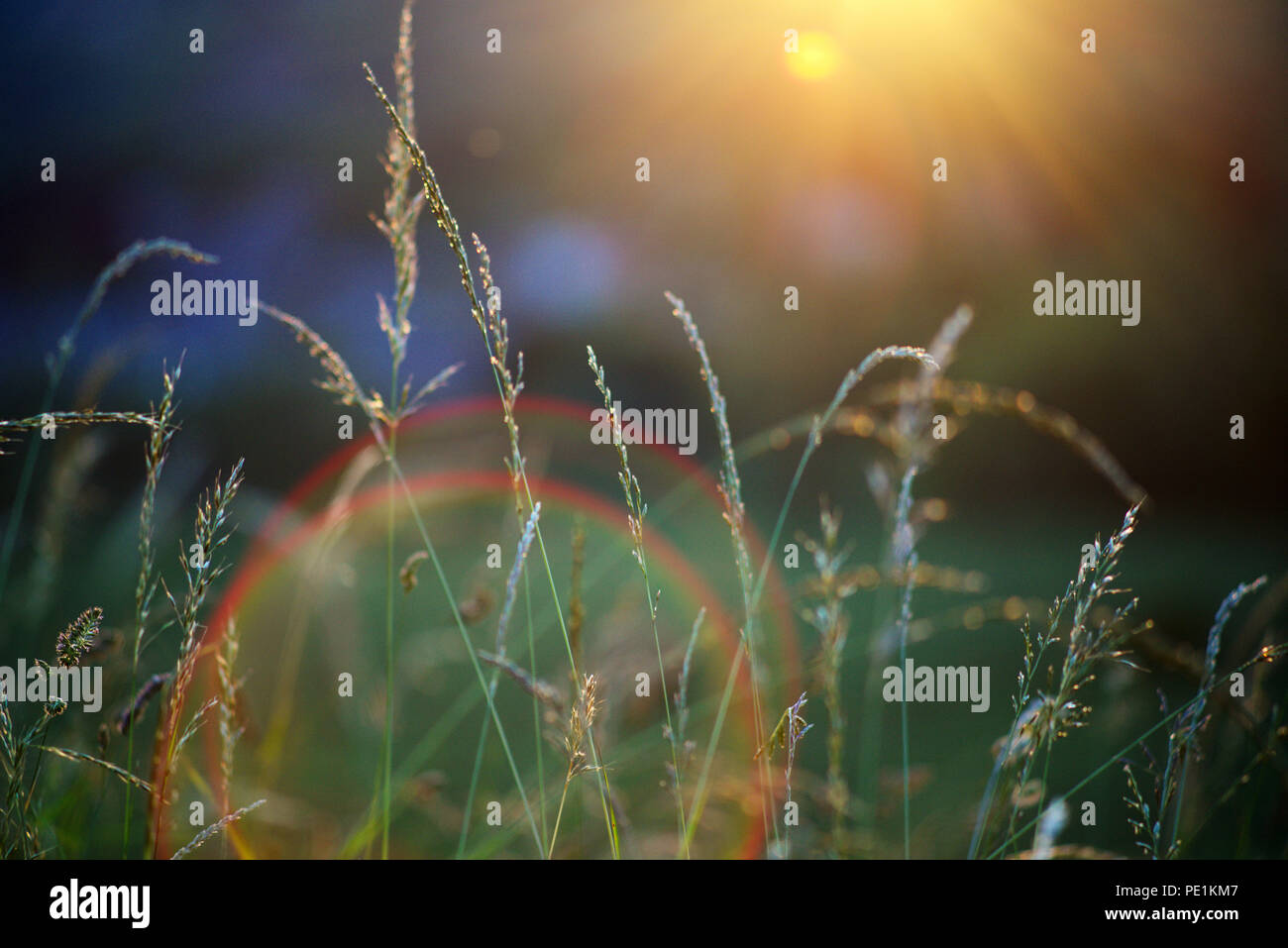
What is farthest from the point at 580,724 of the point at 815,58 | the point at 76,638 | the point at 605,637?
the point at 815,58

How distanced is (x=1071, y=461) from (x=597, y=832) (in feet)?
24.0

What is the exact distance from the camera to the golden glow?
474cm

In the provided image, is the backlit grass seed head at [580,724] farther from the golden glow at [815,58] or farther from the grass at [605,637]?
the golden glow at [815,58]

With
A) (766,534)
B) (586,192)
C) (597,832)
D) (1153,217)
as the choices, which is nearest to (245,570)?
(597,832)

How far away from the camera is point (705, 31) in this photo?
6.32 meters

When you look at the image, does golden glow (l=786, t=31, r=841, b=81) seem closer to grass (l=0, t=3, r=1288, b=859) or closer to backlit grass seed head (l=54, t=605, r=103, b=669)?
grass (l=0, t=3, r=1288, b=859)

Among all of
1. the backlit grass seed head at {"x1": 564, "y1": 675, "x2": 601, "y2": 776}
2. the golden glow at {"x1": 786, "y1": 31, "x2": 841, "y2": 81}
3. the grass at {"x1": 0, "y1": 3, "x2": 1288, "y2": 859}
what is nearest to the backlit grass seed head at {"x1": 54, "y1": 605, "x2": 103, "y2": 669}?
the grass at {"x1": 0, "y1": 3, "x2": 1288, "y2": 859}

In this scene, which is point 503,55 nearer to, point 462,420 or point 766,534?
point 462,420

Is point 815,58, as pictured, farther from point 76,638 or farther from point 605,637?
point 76,638

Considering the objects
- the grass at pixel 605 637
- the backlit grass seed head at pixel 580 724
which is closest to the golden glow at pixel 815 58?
the grass at pixel 605 637

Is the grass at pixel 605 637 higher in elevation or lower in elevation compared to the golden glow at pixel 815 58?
lower

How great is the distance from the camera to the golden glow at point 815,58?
4743 millimetres

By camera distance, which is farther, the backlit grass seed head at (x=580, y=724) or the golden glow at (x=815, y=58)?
the golden glow at (x=815, y=58)

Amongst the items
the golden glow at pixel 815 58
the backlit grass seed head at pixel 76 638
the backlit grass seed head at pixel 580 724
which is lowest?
the backlit grass seed head at pixel 580 724
